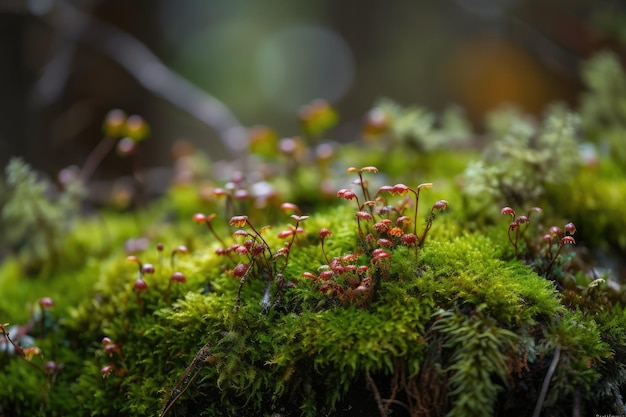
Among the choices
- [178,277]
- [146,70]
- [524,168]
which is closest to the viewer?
[178,277]

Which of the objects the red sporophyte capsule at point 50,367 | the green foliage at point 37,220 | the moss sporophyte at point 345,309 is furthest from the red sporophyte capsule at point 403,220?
the green foliage at point 37,220

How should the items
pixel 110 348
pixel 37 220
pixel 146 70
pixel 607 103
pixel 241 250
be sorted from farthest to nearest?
pixel 146 70
pixel 607 103
pixel 37 220
pixel 110 348
pixel 241 250

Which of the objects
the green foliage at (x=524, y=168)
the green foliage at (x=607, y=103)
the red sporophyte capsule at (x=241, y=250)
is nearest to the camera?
the red sporophyte capsule at (x=241, y=250)

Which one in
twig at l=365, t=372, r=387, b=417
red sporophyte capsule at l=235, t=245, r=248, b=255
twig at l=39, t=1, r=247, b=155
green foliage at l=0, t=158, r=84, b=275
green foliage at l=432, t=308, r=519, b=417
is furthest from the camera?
twig at l=39, t=1, r=247, b=155

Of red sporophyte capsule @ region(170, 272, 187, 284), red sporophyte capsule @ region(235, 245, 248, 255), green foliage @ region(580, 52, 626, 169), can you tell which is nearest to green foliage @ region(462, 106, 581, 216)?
green foliage @ region(580, 52, 626, 169)

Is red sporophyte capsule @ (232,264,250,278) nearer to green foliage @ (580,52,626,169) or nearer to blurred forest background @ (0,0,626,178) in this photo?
blurred forest background @ (0,0,626,178)

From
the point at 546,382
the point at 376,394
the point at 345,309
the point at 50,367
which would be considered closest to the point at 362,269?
the point at 345,309

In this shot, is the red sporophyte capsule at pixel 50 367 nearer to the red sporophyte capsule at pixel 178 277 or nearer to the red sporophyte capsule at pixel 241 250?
the red sporophyte capsule at pixel 178 277

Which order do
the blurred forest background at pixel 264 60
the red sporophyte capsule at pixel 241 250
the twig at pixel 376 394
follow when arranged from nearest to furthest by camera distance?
the twig at pixel 376 394 < the red sporophyte capsule at pixel 241 250 < the blurred forest background at pixel 264 60

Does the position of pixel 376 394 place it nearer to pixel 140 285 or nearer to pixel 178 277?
pixel 178 277
